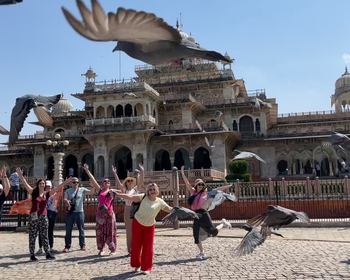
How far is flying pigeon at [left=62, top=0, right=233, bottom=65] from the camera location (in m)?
2.34

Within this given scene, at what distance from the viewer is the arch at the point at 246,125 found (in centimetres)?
3434

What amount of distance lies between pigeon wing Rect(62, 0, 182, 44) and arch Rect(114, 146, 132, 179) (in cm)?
3256

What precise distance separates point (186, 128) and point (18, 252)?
900 inches

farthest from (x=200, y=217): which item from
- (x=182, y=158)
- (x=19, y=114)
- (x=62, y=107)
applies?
(x=62, y=107)

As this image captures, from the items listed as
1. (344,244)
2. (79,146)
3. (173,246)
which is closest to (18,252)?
(173,246)

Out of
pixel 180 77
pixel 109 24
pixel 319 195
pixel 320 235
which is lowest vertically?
pixel 320 235

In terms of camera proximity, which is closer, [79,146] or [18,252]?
[18,252]

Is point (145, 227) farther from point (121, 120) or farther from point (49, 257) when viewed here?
point (121, 120)

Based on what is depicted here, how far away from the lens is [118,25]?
2463mm

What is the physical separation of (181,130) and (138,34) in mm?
28255

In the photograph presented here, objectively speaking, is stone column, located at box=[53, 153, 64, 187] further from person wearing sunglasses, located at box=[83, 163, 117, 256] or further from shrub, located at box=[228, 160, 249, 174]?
person wearing sunglasses, located at box=[83, 163, 117, 256]

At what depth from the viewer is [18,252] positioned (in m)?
8.99

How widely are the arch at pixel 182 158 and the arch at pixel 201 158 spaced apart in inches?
28.8

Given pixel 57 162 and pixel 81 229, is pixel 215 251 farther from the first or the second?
pixel 57 162
